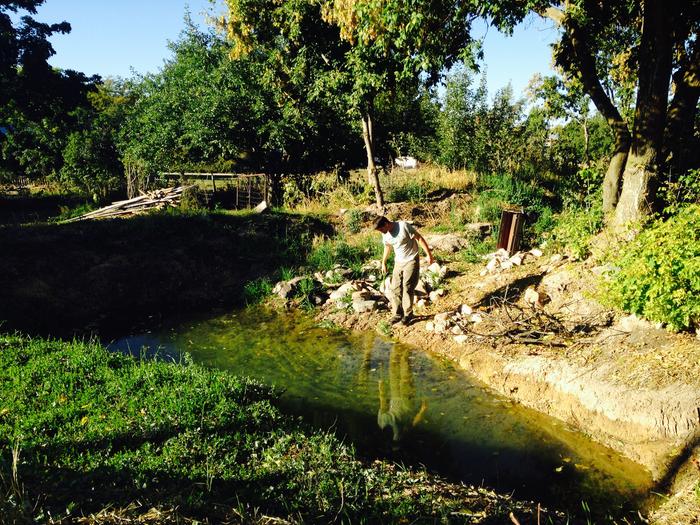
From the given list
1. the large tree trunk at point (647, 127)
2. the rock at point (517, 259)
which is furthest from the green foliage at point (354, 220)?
the large tree trunk at point (647, 127)

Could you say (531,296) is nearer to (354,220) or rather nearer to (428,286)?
(428,286)

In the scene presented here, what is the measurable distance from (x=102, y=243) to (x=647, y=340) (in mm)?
12118

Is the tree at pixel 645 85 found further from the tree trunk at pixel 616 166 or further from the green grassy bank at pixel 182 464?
the green grassy bank at pixel 182 464

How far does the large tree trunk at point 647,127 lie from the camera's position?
7.51m

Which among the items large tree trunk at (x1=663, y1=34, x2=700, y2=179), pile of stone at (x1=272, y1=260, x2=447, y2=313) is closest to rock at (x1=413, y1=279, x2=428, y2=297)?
pile of stone at (x1=272, y1=260, x2=447, y2=313)

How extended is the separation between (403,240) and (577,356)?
329cm

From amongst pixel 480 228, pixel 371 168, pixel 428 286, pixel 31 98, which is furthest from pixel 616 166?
pixel 31 98

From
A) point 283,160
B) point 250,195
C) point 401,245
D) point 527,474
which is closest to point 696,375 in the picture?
point 527,474

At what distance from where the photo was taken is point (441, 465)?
498 centimetres

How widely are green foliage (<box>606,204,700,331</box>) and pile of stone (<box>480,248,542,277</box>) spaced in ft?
11.3

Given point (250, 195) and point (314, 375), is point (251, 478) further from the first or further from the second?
point (250, 195)

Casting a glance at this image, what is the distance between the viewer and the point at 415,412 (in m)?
6.11

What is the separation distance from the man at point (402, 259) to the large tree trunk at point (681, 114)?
14.6 feet

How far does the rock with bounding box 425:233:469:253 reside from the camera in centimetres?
1155
